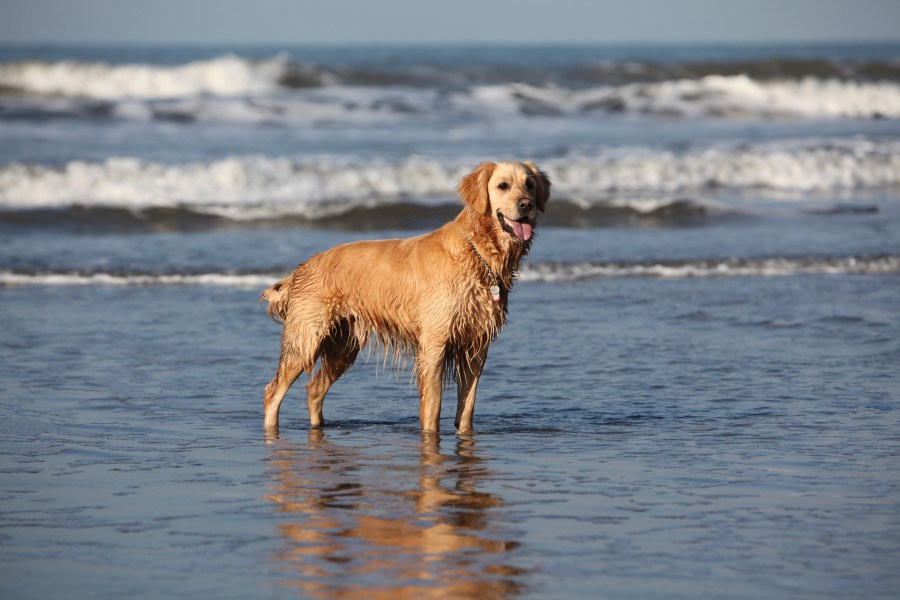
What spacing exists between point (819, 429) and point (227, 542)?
12.4 ft

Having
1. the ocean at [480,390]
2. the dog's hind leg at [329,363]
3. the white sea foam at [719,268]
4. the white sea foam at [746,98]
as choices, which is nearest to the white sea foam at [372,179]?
the ocean at [480,390]

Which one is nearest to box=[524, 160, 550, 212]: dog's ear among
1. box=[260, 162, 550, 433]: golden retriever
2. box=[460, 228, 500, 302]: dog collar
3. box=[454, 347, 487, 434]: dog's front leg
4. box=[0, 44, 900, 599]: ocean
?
box=[260, 162, 550, 433]: golden retriever

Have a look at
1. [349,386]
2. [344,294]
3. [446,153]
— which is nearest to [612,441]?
[344,294]

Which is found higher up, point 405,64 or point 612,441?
point 405,64

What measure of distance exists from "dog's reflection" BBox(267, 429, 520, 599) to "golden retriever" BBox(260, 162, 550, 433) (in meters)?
0.50

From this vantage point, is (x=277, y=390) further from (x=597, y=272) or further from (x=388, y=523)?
(x=597, y=272)

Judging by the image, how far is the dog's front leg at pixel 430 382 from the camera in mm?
7195

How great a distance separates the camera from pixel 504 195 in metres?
7.12

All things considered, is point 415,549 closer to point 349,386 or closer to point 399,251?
point 399,251

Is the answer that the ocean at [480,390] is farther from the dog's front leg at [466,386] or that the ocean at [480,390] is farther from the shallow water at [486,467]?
the dog's front leg at [466,386]

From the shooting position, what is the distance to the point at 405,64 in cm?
4128

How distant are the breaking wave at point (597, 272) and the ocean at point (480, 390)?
0.18 ft

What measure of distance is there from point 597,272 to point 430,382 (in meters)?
6.81

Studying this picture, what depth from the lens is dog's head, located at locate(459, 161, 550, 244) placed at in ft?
23.3
